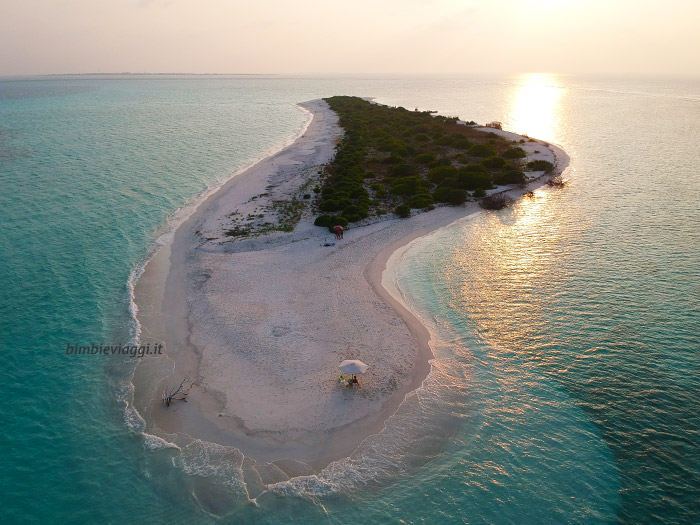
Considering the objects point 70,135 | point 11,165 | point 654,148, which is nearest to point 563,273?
point 654,148

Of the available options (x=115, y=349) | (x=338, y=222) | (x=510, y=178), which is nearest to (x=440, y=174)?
(x=510, y=178)

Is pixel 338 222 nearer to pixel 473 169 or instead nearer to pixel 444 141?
pixel 473 169

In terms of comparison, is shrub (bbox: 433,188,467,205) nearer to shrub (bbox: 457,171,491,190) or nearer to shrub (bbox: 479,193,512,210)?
shrub (bbox: 479,193,512,210)

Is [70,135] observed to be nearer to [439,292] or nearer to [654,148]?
[439,292]

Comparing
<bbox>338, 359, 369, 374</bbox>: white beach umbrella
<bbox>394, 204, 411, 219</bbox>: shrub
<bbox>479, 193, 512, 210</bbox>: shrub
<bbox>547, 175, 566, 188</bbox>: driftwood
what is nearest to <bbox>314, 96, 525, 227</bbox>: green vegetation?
<bbox>394, 204, 411, 219</bbox>: shrub

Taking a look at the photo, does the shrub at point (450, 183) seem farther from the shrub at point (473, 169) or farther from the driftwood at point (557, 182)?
the driftwood at point (557, 182)

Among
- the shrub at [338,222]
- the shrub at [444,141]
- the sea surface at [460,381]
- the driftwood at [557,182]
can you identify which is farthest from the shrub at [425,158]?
the shrub at [338,222]
